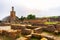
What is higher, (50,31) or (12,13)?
(12,13)

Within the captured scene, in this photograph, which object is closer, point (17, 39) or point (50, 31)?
point (17, 39)

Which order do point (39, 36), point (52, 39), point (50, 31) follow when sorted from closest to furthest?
point (52, 39) < point (39, 36) < point (50, 31)

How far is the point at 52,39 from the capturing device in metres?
7.37

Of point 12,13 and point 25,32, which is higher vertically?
point 12,13

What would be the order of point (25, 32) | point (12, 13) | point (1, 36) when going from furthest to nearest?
point (12, 13) → point (25, 32) → point (1, 36)

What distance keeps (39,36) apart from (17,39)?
2.09 meters

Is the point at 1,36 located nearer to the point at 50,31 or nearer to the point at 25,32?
the point at 25,32

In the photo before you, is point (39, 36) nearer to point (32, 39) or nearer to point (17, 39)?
point (32, 39)

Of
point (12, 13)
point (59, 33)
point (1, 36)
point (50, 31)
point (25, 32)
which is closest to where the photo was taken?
point (1, 36)

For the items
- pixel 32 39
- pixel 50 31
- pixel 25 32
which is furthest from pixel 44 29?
pixel 32 39

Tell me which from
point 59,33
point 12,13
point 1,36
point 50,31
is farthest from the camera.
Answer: point 12,13

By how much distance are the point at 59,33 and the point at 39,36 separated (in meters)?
2.12

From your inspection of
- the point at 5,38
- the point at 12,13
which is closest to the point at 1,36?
the point at 5,38

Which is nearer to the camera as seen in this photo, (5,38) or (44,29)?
(5,38)
